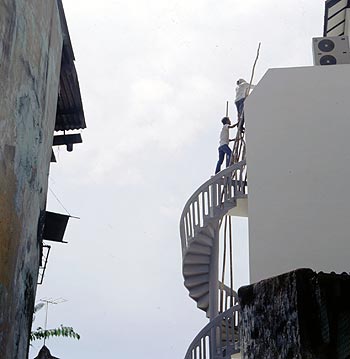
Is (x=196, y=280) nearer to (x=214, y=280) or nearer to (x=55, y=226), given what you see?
(x=214, y=280)

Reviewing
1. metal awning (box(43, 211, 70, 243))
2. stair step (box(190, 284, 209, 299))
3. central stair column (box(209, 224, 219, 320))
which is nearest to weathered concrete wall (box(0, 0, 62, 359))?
metal awning (box(43, 211, 70, 243))

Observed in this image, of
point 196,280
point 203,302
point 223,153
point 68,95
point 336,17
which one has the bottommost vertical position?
point 203,302

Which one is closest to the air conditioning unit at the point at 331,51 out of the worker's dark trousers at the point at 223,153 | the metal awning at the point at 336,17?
the metal awning at the point at 336,17

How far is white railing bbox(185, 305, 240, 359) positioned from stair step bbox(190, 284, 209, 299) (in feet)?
5.82

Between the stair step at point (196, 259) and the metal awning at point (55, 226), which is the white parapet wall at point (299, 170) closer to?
the stair step at point (196, 259)

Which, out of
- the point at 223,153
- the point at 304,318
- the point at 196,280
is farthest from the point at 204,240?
the point at 304,318

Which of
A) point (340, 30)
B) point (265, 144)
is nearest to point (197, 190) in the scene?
point (265, 144)

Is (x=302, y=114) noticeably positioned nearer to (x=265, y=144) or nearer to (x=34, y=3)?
(x=265, y=144)

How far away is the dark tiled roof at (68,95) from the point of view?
303 inches

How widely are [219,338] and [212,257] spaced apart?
1831 millimetres

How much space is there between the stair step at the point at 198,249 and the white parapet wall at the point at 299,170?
1.30 metres

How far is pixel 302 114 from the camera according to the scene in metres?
9.10

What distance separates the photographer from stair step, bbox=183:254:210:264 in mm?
9984

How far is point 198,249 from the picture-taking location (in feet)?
32.4
